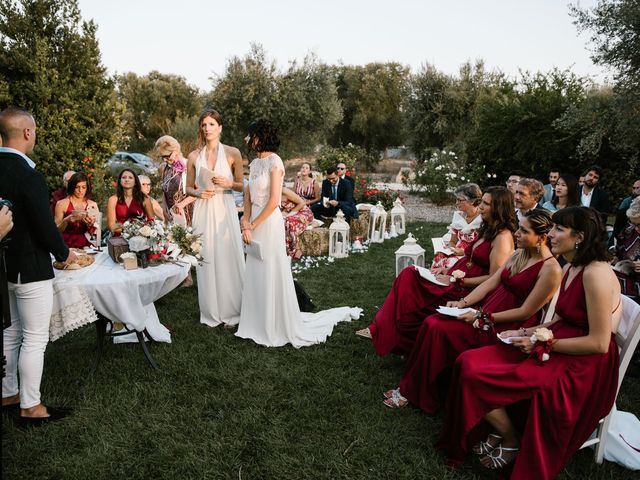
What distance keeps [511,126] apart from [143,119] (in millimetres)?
28543

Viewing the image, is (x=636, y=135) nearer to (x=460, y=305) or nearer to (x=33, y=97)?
(x=460, y=305)

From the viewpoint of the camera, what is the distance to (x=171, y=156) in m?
6.23

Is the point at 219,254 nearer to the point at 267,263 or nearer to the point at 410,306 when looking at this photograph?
the point at 267,263

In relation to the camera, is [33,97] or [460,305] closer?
[460,305]

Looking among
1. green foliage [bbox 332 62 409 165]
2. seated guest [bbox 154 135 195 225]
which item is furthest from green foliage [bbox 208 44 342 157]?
seated guest [bbox 154 135 195 225]

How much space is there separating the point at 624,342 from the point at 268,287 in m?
2.93

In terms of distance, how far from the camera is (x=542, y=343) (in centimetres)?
261

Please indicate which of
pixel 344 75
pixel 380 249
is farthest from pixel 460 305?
pixel 344 75

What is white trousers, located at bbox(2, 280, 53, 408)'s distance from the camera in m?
2.99

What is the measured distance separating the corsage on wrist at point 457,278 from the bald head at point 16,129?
10.8ft

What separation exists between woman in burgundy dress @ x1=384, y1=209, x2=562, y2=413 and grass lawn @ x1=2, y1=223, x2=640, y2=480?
0.71ft

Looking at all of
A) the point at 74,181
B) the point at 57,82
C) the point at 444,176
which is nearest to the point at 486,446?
the point at 74,181

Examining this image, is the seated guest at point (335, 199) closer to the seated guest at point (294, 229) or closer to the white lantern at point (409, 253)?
the seated guest at point (294, 229)

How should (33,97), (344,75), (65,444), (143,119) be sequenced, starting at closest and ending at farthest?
(65,444), (33,97), (344,75), (143,119)
